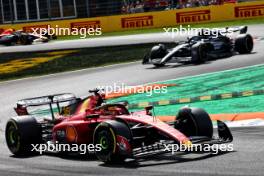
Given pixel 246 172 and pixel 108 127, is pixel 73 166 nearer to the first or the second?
pixel 108 127

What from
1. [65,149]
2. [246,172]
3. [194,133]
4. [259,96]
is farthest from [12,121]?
[259,96]

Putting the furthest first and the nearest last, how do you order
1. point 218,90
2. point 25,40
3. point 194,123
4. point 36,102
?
point 25,40 → point 218,90 → point 36,102 → point 194,123

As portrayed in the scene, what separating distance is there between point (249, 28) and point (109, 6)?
59.3 feet

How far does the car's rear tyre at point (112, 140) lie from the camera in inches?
370

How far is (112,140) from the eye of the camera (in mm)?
9539

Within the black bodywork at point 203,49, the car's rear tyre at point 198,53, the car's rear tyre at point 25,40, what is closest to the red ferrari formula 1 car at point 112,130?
the car's rear tyre at point 198,53

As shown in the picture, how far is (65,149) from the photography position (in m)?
11.0

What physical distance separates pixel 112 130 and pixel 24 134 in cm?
234

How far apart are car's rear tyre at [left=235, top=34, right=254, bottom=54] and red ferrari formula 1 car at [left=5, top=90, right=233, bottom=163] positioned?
44.6 ft

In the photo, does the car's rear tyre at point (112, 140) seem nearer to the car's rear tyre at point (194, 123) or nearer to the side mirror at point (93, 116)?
the side mirror at point (93, 116)

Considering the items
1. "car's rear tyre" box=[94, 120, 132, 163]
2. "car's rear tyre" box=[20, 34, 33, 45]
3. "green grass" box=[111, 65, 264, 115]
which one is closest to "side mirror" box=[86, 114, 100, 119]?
"car's rear tyre" box=[94, 120, 132, 163]

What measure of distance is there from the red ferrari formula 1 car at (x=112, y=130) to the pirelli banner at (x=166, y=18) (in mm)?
31437

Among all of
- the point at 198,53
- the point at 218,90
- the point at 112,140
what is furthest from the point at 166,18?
the point at 112,140

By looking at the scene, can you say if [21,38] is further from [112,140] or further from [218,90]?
[112,140]
